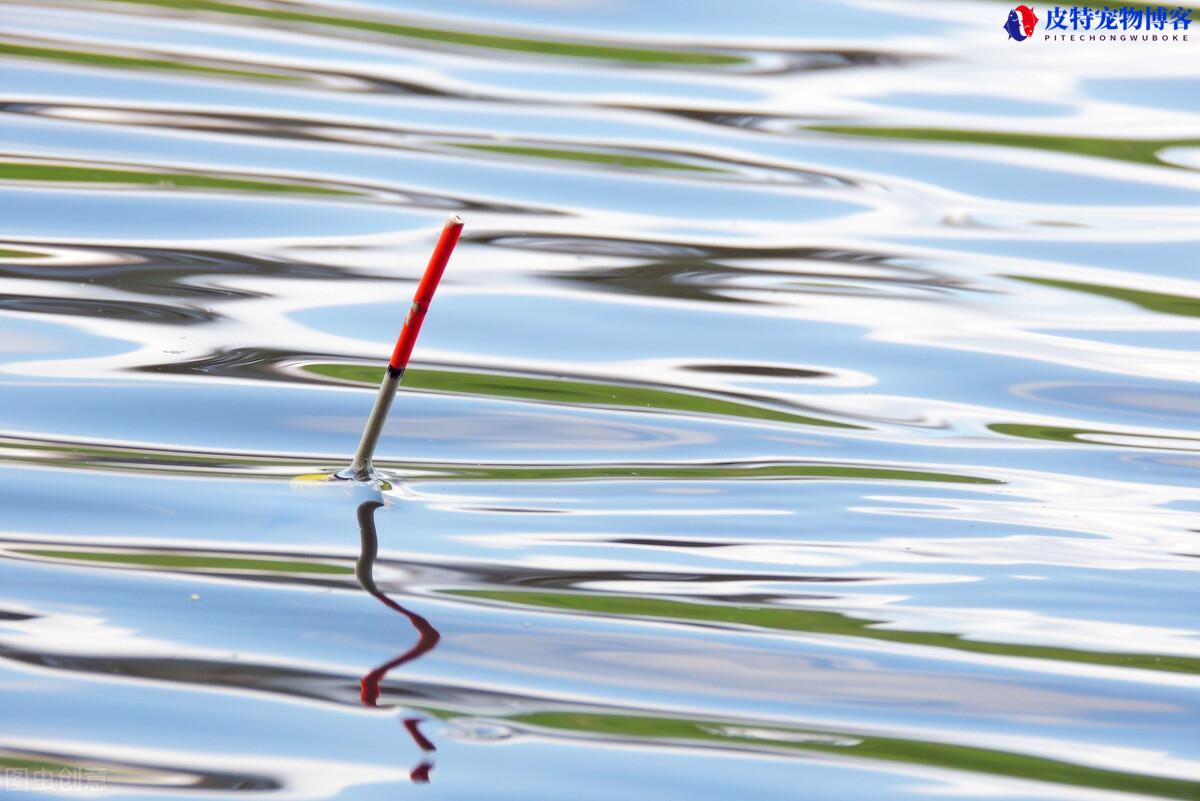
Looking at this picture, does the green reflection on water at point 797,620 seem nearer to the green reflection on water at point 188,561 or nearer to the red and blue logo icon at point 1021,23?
the green reflection on water at point 188,561

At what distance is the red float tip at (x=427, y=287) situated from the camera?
9.77 ft

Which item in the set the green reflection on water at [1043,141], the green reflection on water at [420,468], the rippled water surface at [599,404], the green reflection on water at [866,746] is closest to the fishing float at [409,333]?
the rippled water surface at [599,404]

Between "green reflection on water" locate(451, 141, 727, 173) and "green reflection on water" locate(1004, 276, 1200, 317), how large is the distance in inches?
53.1

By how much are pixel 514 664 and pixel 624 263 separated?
2.40 m

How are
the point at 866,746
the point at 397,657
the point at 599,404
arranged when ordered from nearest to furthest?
the point at 866,746
the point at 397,657
the point at 599,404

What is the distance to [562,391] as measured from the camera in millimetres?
3982

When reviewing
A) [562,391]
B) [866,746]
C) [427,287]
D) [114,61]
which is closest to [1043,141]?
[562,391]

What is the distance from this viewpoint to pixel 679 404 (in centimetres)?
395

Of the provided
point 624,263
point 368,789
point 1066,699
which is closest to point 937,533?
point 1066,699

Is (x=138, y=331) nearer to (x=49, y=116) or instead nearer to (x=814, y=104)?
(x=49, y=116)

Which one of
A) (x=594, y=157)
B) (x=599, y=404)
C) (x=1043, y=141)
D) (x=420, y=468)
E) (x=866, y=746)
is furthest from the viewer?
(x=1043, y=141)

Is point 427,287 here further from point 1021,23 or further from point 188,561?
point 1021,23

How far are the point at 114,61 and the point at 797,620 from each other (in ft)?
14.2

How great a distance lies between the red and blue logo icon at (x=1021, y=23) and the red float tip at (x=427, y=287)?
4.79 metres
